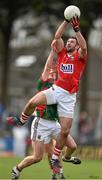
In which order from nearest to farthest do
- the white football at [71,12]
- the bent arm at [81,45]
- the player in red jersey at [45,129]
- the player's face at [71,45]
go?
the white football at [71,12] → the bent arm at [81,45] → the player's face at [71,45] → the player in red jersey at [45,129]

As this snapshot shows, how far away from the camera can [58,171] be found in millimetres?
16156

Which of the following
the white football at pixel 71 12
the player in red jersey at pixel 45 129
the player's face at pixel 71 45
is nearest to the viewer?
the white football at pixel 71 12

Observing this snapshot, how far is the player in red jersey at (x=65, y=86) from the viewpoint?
53.8 ft

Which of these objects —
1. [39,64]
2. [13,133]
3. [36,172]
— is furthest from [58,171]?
[39,64]

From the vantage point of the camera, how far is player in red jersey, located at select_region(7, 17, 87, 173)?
16391 millimetres

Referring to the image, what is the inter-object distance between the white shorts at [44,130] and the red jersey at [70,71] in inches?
37.8

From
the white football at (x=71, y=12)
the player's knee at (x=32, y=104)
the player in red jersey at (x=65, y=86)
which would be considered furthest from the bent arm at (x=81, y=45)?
the player's knee at (x=32, y=104)

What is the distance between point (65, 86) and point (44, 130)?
109 cm

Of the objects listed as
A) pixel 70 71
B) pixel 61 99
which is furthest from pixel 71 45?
pixel 61 99

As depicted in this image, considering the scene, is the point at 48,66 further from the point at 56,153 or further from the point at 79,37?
the point at 56,153

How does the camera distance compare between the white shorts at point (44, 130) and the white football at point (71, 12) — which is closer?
the white football at point (71, 12)

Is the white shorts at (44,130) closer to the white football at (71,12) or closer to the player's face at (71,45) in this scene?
the player's face at (71,45)

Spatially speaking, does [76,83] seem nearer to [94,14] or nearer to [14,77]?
[94,14]

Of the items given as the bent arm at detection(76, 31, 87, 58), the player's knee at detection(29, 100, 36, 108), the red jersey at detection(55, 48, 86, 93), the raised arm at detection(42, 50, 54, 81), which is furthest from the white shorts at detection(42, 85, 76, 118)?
the bent arm at detection(76, 31, 87, 58)
